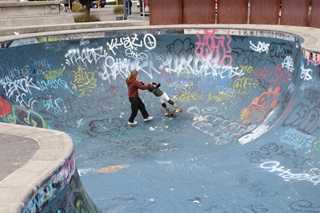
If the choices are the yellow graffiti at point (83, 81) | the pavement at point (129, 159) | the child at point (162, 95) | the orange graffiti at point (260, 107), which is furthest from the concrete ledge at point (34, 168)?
the yellow graffiti at point (83, 81)

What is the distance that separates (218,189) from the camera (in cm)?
686

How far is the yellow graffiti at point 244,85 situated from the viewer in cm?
1129

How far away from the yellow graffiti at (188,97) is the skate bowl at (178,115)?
0.10 feet

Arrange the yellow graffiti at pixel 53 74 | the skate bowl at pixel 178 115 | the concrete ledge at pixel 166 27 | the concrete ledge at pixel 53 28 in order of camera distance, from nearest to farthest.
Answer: the skate bowl at pixel 178 115
the concrete ledge at pixel 166 27
the yellow graffiti at pixel 53 74
the concrete ledge at pixel 53 28

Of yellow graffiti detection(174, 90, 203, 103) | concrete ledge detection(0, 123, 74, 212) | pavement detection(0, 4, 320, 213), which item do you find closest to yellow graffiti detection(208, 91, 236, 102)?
yellow graffiti detection(174, 90, 203, 103)

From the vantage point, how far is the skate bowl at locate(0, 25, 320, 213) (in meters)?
6.50

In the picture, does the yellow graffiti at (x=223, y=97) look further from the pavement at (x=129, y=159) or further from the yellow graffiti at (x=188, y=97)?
the pavement at (x=129, y=159)

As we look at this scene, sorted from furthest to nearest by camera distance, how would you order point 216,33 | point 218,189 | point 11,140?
point 216,33, point 218,189, point 11,140

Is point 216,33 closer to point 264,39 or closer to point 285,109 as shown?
point 264,39

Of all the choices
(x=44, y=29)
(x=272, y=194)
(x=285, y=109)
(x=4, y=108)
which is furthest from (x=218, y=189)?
(x=44, y=29)

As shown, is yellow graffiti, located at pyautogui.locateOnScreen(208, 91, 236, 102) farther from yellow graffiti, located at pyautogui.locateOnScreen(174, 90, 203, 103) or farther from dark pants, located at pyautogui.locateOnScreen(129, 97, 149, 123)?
dark pants, located at pyautogui.locateOnScreen(129, 97, 149, 123)

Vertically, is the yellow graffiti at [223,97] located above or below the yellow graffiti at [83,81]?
below

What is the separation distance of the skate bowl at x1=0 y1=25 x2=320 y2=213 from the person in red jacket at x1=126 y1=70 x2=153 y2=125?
27 cm

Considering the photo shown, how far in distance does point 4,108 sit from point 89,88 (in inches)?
110
